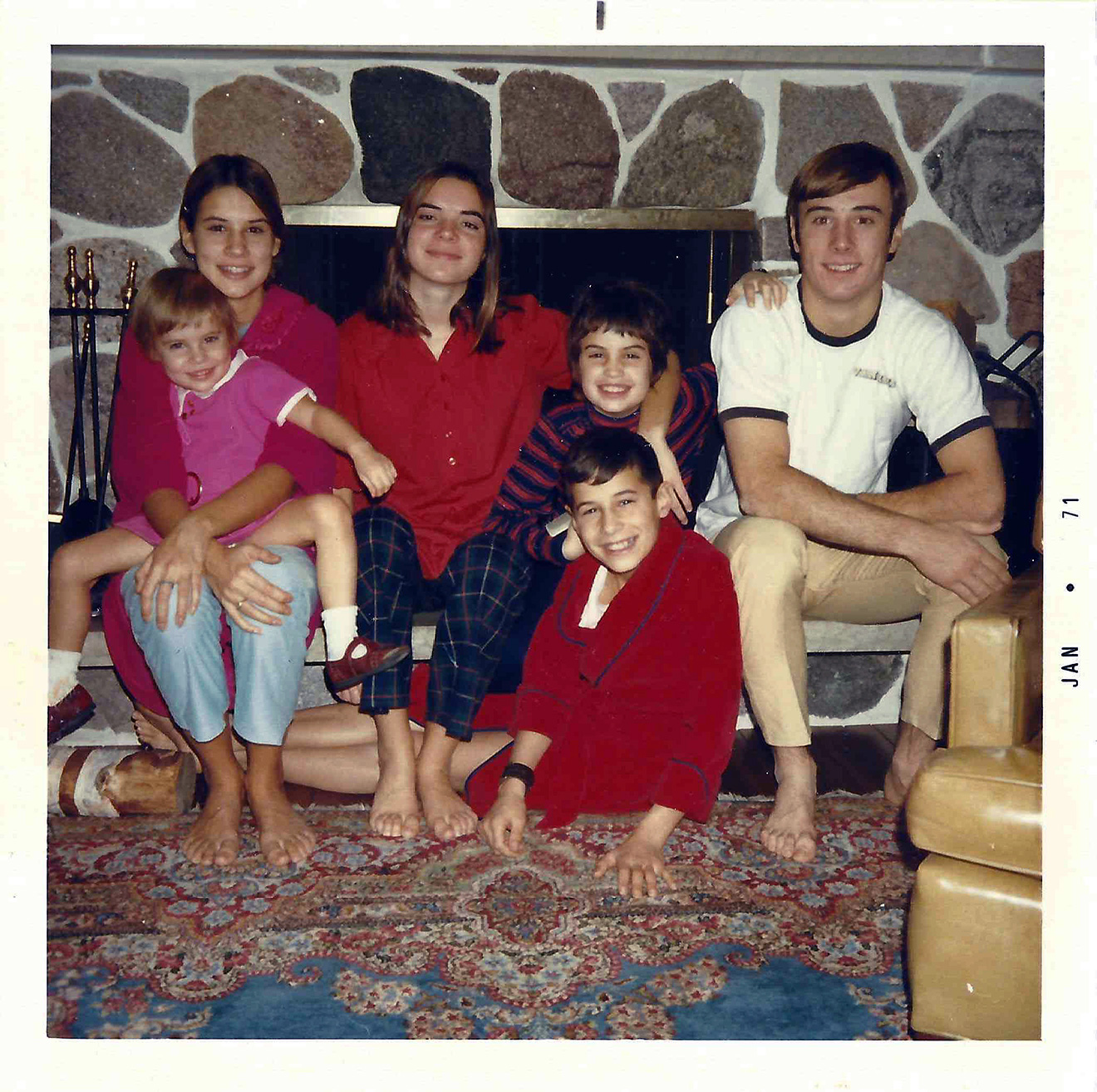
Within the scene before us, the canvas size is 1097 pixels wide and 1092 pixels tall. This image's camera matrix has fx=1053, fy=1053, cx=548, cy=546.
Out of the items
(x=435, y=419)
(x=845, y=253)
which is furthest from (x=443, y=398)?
(x=845, y=253)

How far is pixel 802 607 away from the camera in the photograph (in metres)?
1.80

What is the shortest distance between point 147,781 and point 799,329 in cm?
133

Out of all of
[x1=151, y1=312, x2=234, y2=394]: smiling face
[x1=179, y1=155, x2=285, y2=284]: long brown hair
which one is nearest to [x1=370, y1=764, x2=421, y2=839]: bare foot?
[x1=151, y1=312, x2=234, y2=394]: smiling face

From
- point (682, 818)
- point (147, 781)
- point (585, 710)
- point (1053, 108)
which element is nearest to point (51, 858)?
point (147, 781)

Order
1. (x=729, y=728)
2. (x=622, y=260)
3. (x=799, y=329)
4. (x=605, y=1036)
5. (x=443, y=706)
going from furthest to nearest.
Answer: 1. (x=622, y=260)
2. (x=799, y=329)
3. (x=443, y=706)
4. (x=729, y=728)
5. (x=605, y=1036)

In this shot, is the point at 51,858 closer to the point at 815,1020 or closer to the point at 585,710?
the point at 585,710

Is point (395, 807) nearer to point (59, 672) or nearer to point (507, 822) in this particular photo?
point (507, 822)

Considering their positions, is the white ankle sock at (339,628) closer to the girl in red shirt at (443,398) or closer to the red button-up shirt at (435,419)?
the girl in red shirt at (443,398)

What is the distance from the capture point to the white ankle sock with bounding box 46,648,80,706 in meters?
1.69

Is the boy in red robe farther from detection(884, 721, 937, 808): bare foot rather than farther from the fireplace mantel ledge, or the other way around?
the fireplace mantel ledge

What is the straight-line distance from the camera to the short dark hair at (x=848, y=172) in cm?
176

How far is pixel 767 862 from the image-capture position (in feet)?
5.17

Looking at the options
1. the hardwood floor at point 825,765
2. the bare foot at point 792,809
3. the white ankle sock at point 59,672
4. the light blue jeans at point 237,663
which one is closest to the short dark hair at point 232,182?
the light blue jeans at point 237,663

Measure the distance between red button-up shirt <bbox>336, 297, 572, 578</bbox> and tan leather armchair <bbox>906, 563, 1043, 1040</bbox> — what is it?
970 millimetres
